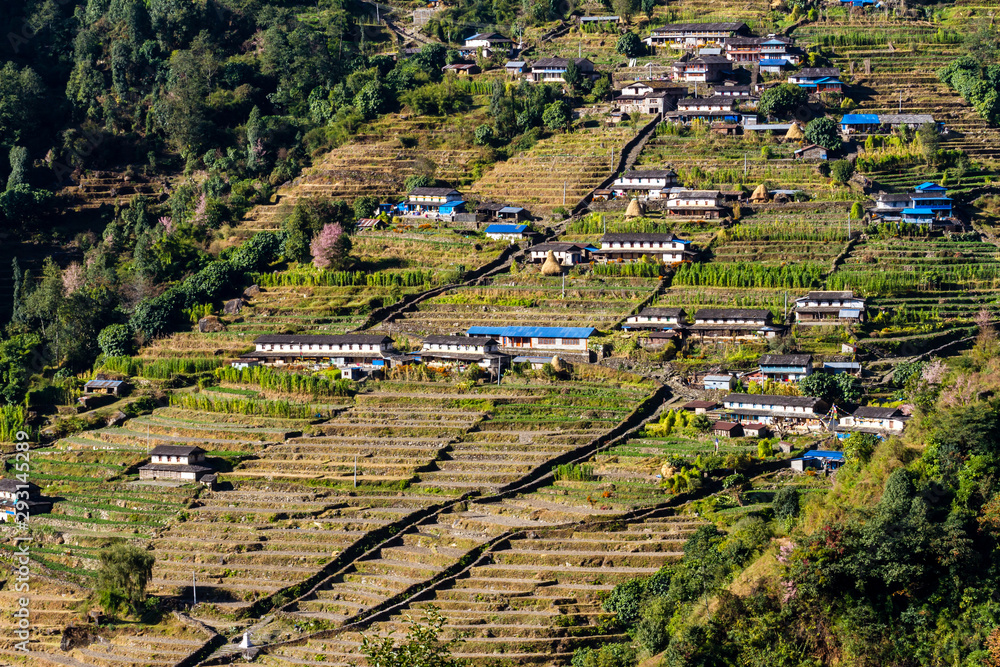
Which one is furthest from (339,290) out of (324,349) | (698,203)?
(698,203)

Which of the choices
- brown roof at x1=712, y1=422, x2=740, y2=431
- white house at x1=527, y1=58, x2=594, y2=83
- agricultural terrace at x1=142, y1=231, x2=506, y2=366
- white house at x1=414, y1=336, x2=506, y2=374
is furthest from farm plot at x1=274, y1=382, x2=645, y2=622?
white house at x1=527, y1=58, x2=594, y2=83

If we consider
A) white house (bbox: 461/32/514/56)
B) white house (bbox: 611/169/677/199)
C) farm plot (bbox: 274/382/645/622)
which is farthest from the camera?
white house (bbox: 461/32/514/56)

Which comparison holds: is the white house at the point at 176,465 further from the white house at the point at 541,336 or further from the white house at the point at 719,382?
the white house at the point at 719,382

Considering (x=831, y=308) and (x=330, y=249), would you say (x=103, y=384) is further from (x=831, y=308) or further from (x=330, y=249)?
(x=831, y=308)

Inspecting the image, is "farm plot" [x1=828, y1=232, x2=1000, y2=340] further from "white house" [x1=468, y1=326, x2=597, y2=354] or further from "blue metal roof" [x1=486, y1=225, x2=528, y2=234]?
"blue metal roof" [x1=486, y1=225, x2=528, y2=234]

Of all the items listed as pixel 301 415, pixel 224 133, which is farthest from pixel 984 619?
pixel 224 133

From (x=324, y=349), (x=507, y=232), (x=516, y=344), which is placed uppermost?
(x=507, y=232)

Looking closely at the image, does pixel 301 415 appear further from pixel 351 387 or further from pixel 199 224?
pixel 199 224

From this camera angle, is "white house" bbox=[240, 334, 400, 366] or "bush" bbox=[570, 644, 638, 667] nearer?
"bush" bbox=[570, 644, 638, 667]
